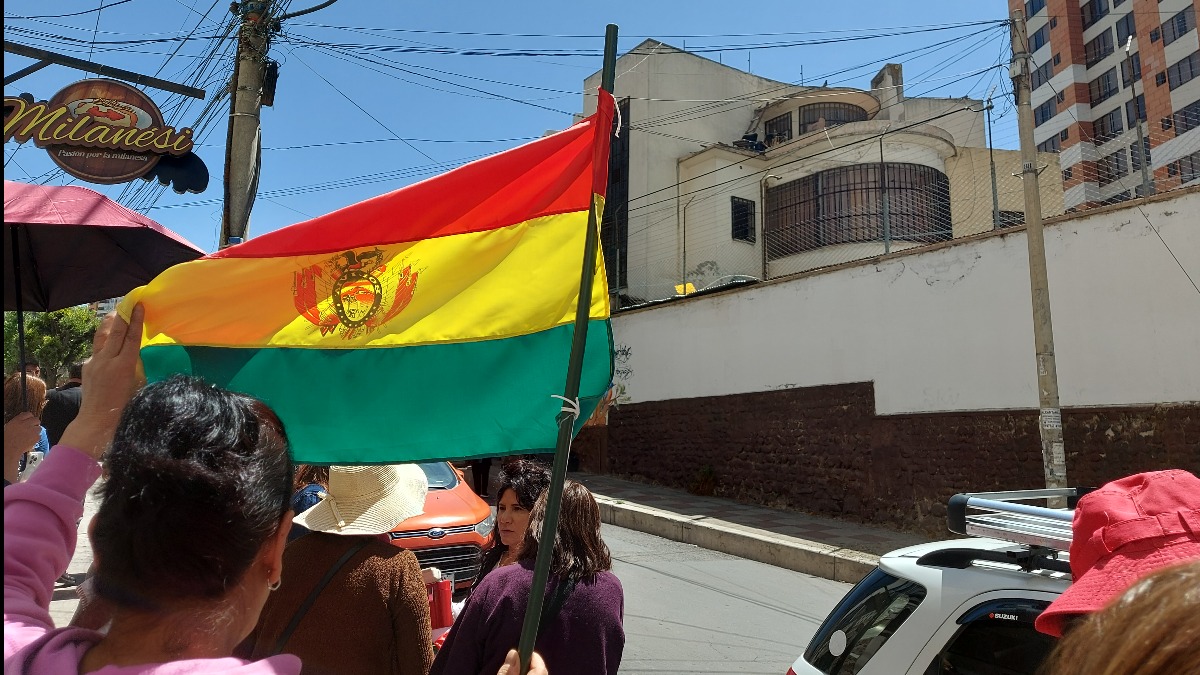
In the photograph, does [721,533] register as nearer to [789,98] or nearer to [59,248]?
[59,248]

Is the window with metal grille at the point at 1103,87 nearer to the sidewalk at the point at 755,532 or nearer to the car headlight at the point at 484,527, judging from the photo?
the sidewalk at the point at 755,532

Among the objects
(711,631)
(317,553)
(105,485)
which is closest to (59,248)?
(317,553)

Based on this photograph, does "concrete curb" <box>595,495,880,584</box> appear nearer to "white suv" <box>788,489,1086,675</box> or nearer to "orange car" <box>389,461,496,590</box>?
"orange car" <box>389,461,496,590</box>

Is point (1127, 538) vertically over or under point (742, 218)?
under

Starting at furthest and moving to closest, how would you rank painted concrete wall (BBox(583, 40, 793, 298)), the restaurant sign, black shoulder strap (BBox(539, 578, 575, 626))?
painted concrete wall (BBox(583, 40, 793, 298)) → the restaurant sign → black shoulder strap (BBox(539, 578, 575, 626))

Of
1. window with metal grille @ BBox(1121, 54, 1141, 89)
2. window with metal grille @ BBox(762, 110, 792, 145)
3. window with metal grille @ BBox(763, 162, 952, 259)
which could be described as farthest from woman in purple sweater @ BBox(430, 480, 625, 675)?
window with metal grille @ BBox(1121, 54, 1141, 89)

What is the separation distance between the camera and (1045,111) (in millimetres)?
51062

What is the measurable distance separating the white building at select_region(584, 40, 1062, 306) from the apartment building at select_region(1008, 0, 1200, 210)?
17277 millimetres

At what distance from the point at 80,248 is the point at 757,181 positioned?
20.1 metres

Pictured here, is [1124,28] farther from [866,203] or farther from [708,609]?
[708,609]

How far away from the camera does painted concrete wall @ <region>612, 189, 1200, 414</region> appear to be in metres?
9.12

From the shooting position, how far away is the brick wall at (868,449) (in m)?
9.38

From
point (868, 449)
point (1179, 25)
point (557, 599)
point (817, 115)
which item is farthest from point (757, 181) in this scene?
point (1179, 25)

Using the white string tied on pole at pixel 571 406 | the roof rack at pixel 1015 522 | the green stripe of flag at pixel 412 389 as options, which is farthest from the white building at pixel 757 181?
the white string tied on pole at pixel 571 406
